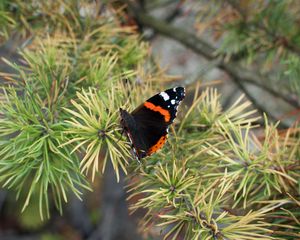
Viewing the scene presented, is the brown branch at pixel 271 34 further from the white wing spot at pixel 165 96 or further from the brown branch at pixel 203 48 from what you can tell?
the white wing spot at pixel 165 96

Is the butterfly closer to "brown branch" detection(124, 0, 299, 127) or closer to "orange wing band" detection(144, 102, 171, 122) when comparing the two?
"orange wing band" detection(144, 102, 171, 122)

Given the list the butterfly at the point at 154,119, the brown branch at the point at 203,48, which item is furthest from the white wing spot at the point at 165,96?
the brown branch at the point at 203,48

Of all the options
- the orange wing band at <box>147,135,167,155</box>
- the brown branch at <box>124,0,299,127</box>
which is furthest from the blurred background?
the orange wing band at <box>147,135,167,155</box>

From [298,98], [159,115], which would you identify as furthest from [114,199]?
A: [159,115]

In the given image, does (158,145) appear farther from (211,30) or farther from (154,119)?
(211,30)

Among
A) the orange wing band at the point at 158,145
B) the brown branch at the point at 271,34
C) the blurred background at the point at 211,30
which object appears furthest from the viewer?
the brown branch at the point at 271,34

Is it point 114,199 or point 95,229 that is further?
point 95,229

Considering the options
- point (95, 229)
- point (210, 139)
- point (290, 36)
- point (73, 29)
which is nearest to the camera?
point (210, 139)

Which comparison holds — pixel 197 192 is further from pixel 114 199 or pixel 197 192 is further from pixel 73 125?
pixel 114 199
